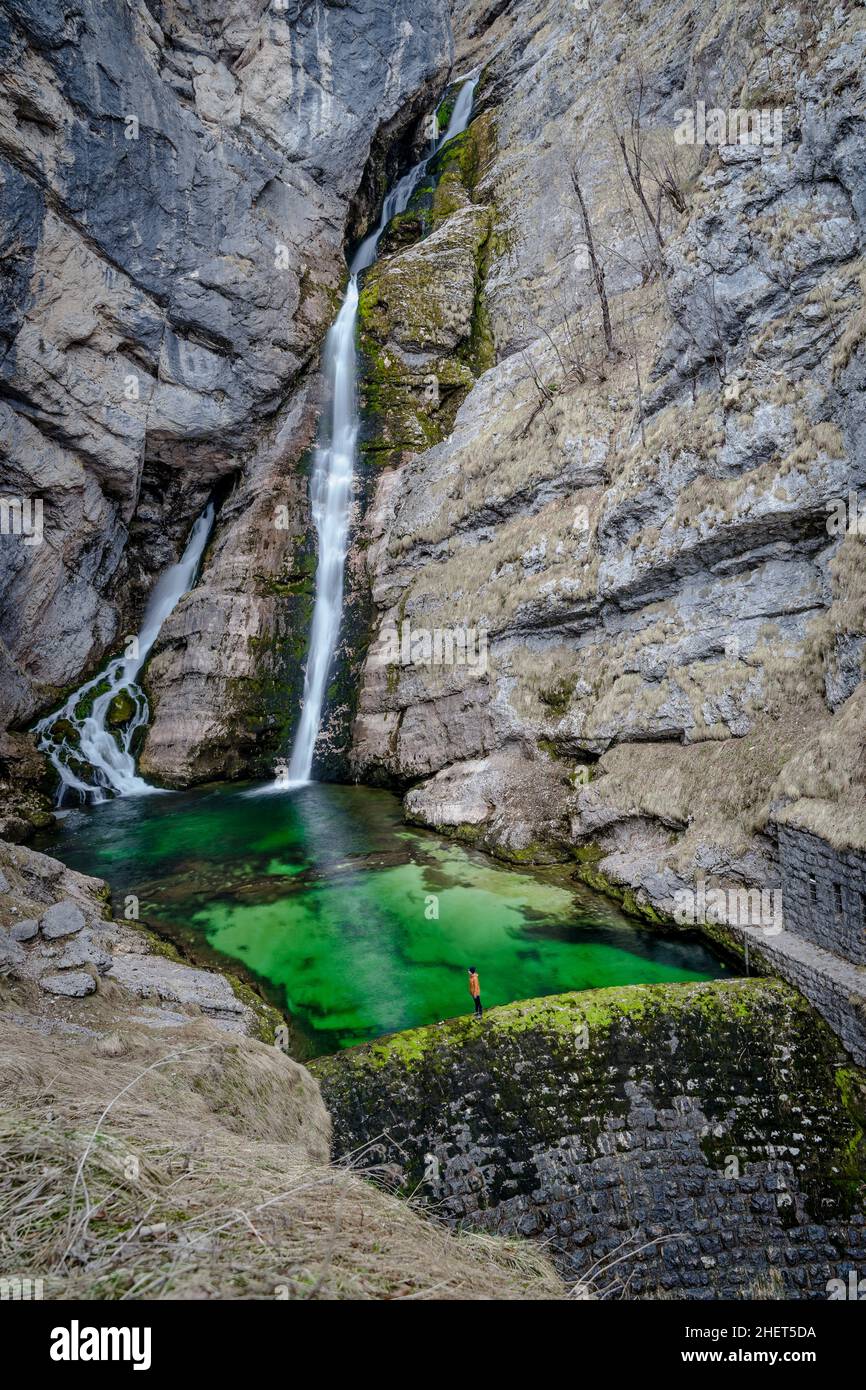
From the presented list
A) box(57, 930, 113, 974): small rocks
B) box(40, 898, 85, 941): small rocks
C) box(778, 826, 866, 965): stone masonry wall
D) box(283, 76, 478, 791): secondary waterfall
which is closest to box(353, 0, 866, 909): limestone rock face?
box(778, 826, 866, 965): stone masonry wall

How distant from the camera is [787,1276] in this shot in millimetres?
7254

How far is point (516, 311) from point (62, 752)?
88.5 ft

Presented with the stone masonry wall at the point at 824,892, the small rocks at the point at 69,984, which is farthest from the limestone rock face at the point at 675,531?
the small rocks at the point at 69,984

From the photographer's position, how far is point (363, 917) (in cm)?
1391

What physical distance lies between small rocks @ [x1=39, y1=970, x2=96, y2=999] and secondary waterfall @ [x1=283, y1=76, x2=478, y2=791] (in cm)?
1561

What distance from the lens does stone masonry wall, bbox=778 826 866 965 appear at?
372 inches

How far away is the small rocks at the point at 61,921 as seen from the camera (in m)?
9.62

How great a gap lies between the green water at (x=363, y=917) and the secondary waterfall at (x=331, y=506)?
562cm

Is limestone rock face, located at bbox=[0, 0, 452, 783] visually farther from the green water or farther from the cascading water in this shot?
the green water

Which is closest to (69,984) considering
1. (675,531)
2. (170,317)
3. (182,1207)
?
(182,1207)

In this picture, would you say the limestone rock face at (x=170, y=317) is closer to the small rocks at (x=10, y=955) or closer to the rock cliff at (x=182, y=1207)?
the small rocks at (x=10, y=955)

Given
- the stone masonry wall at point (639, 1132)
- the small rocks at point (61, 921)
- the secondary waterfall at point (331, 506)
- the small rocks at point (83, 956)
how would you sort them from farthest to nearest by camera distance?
the secondary waterfall at point (331, 506), the small rocks at point (61, 921), the small rocks at point (83, 956), the stone masonry wall at point (639, 1132)

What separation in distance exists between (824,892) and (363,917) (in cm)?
831

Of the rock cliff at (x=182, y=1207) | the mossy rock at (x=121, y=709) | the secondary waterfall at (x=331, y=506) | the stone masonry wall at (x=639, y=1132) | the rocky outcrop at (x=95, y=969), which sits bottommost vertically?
the stone masonry wall at (x=639, y=1132)
